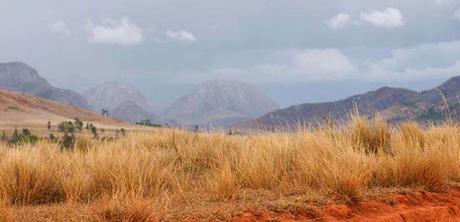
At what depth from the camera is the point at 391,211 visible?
8508mm

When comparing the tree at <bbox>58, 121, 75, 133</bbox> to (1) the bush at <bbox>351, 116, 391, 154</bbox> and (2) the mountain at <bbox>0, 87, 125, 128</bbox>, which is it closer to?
(2) the mountain at <bbox>0, 87, 125, 128</bbox>

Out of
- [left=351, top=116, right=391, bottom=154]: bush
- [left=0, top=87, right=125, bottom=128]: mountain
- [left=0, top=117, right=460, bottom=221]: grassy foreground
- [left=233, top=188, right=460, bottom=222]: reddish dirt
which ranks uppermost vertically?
[left=0, top=87, right=125, bottom=128]: mountain

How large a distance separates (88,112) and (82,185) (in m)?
176

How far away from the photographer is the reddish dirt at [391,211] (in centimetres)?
755

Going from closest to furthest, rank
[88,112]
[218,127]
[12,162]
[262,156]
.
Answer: [12,162], [262,156], [218,127], [88,112]

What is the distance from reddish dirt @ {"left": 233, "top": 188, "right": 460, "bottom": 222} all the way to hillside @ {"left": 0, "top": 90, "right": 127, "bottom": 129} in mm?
113833

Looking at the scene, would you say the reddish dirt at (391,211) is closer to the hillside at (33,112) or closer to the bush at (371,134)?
the bush at (371,134)

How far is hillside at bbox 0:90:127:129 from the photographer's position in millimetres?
123812

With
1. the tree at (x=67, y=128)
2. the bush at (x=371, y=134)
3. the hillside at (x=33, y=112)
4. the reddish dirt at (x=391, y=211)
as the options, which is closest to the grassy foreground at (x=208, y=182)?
the reddish dirt at (x=391, y=211)

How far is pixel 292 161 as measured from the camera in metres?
11.2

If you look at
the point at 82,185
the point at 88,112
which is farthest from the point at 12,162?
the point at 88,112

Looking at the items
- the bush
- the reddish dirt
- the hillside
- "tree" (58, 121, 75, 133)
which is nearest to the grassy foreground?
the reddish dirt

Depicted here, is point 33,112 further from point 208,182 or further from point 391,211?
point 391,211

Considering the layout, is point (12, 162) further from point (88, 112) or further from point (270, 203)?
point (88, 112)
